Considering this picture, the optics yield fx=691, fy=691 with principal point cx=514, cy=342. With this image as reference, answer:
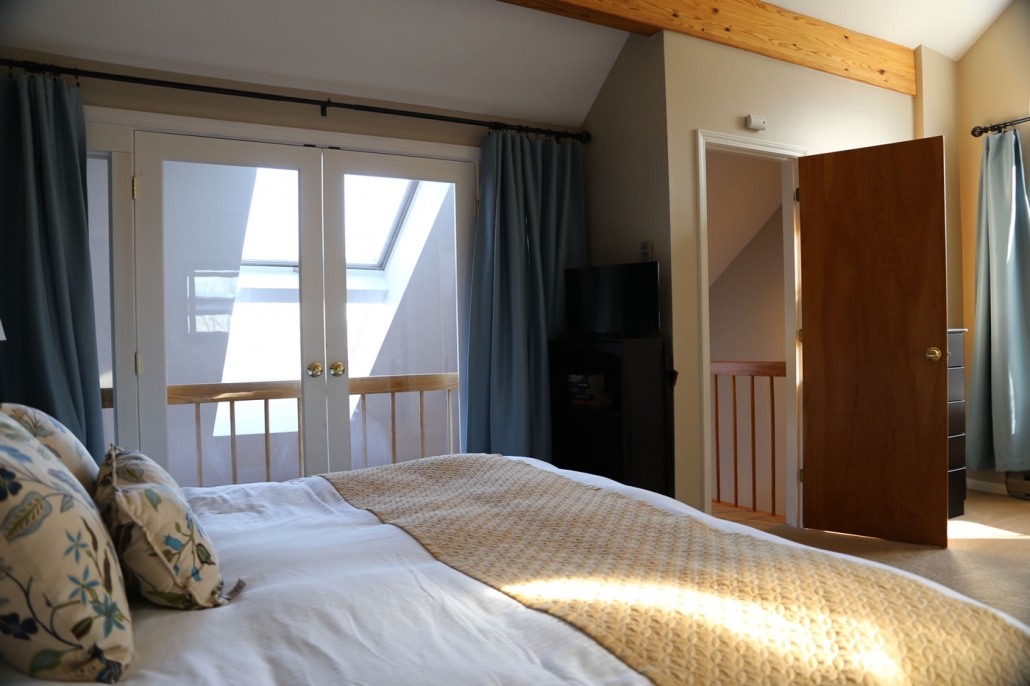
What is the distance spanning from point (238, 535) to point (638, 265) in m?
2.40

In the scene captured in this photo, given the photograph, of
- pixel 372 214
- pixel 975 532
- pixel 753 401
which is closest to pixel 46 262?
pixel 372 214

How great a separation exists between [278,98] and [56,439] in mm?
2360

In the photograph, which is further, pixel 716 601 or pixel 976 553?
pixel 976 553

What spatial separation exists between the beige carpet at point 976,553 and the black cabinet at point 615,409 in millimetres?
911

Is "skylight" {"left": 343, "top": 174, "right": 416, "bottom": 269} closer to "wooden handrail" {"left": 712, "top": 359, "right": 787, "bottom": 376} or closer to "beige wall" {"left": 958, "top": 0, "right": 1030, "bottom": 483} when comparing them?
"wooden handrail" {"left": 712, "top": 359, "right": 787, "bottom": 376}

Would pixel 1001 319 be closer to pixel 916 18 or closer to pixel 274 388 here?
pixel 916 18

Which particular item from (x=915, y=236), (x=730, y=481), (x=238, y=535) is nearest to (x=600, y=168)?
(x=915, y=236)

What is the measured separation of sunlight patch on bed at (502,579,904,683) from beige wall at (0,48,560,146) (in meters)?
2.82

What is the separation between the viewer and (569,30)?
3.55 metres

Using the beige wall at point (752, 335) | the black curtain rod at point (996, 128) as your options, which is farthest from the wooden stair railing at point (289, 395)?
the black curtain rod at point (996, 128)

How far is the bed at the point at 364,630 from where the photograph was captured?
2.95 feet

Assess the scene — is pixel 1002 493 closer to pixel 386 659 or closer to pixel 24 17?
pixel 386 659

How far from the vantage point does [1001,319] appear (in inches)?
161

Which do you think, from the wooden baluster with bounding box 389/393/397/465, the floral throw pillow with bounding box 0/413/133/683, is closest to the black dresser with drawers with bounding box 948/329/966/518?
the wooden baluster with bounding box 389/393/397/465
